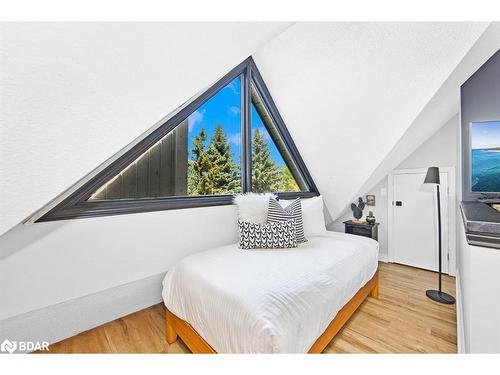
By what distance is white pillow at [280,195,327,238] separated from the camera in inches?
93.5

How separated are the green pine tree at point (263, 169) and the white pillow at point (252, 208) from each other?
42 centimetres

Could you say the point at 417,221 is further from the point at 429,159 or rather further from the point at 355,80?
the point at 355,80

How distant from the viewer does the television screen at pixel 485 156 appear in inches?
77.7

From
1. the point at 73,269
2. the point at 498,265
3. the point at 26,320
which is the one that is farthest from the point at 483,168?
the point at 26,320

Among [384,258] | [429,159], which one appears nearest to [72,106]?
[429,159]

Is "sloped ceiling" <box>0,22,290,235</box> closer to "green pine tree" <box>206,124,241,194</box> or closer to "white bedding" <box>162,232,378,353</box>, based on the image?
"white bedding" <box>162,232,378,353</box>

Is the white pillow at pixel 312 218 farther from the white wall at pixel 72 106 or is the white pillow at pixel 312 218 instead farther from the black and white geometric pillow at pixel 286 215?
the white wall at pixel 72 106

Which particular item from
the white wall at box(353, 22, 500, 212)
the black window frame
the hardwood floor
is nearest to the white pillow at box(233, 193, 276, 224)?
the black window frame

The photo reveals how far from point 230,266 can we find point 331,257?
791 millimetres

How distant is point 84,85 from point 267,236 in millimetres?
1563

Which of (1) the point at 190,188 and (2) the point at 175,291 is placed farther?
(1) the point at 190,188

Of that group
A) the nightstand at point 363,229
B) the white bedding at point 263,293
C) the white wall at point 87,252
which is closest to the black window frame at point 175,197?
the white wall at point 87,252

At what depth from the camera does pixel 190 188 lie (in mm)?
2168
